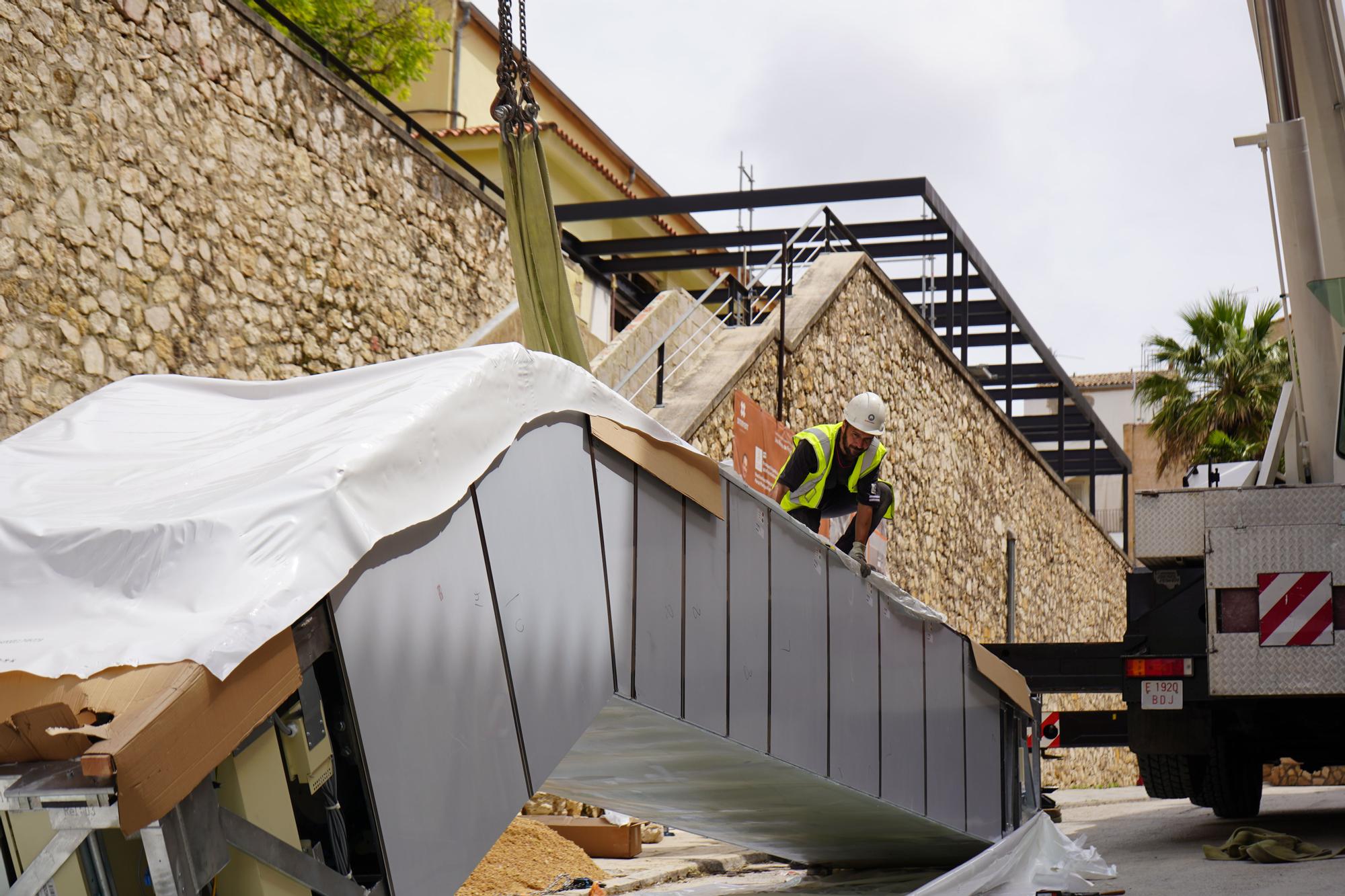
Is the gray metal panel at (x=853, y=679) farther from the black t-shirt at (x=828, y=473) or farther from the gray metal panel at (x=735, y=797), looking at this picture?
the black t-shirt at (x=828, y=473)

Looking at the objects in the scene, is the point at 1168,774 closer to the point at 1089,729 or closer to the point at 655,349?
the point at 1089,729

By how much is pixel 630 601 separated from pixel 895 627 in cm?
300

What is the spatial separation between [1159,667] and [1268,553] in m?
1.05

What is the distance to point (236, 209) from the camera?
8.74m

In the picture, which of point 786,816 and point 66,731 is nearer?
point 66,731

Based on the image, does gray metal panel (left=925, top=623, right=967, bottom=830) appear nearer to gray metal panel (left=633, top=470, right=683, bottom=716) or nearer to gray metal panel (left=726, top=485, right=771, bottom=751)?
gray metal panel (left=726, top=485, right=771, bottom=751)

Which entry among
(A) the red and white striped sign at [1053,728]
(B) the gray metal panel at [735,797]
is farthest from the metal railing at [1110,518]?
(B) the gray metal panel at [735,797]

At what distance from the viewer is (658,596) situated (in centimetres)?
525

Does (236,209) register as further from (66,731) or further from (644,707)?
(66,731)

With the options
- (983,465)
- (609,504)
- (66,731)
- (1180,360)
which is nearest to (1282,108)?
(609,504)

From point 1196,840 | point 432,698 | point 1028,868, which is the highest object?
point 432,698

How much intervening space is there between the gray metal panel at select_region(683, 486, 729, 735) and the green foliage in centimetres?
Answer: 944

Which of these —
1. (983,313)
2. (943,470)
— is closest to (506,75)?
(943,470)

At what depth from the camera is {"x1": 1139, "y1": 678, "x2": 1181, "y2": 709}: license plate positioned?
8.88 metres
